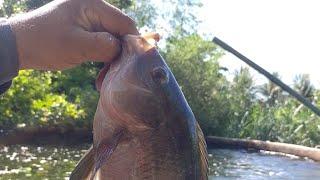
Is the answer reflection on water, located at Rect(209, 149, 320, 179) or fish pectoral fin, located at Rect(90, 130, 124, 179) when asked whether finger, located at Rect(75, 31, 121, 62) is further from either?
reflection on water, located at Rect(209, 149, 320, 179)

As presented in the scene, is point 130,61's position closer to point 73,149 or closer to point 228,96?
point 73,149

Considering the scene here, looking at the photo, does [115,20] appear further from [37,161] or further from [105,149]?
[37,161]

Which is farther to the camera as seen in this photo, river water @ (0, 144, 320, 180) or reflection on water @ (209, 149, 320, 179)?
reflection on water @ (209, 149, 320, 179)

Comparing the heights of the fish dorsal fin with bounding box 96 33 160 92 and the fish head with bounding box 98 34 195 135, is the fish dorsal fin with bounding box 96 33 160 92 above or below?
above

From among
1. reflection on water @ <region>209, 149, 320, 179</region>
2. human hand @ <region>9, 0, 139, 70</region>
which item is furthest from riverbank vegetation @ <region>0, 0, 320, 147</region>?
human hand @ <region>9, 0, 139, 70</region>

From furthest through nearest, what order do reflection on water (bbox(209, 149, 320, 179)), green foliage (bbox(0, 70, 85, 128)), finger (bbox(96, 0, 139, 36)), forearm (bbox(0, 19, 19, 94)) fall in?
green foliage (bbox(0, 70, 85, 128)) → reflection on water (bbox(209, 149, 320, 179)) → finger (bbox(96, 0, 139, 36)) → forearm (bbox(0, 19, 19, 94))

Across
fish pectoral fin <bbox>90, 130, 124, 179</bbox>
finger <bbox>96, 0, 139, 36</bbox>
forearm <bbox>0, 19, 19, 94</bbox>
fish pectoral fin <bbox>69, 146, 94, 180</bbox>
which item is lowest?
fish pectoral fin <bbox>69, 146, 94, 180</bbox>

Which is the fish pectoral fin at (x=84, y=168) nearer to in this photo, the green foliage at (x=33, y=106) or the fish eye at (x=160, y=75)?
the fish eye at (x=160, y=75)
